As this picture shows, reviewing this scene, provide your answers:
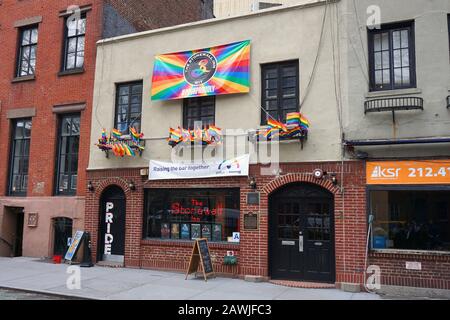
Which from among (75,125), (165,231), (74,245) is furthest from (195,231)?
(75,125)

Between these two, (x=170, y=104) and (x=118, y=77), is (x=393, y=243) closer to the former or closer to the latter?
(x=170, y=104)

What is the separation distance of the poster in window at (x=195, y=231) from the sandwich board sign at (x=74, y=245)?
12.4 ft

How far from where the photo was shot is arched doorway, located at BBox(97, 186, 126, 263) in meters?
13.5

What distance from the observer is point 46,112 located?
15305mm

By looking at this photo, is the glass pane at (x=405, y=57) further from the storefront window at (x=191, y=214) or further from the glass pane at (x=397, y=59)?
the storefront window at (x=191, y=214)

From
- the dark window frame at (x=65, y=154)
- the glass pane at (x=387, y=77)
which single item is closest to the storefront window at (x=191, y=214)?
Result: the dark window frame at (x=65, y=154)

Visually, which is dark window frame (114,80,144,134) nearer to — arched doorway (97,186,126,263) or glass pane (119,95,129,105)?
glass pane (119,95,129,105)

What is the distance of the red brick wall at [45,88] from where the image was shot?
1473 cm

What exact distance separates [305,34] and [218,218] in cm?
568

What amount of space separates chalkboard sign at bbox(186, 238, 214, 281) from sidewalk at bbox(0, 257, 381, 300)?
0.86 ft

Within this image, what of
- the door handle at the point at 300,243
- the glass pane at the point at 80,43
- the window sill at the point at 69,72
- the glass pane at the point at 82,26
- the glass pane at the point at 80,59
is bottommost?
the door handle at the point at 300,243

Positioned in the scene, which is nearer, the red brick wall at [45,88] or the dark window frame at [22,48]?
the red brick wall at [45,88]

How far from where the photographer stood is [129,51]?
14.1m

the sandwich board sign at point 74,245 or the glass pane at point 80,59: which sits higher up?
the glass pane at point 80,59
